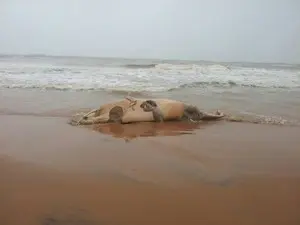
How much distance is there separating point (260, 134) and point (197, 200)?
1.69 meters

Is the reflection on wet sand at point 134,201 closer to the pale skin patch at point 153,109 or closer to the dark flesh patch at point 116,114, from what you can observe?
the dark flesh patch at point 116,114

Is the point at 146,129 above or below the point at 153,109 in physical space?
below

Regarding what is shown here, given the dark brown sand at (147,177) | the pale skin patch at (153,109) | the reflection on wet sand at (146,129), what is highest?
the pale skin patch at (153,109)

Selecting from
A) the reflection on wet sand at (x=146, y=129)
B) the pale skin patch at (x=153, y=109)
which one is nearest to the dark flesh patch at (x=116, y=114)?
the reflection on wet sand at (x=146, y=129)

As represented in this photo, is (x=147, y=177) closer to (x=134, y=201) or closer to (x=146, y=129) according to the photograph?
(x=134, y=201)

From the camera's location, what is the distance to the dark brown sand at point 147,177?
59.3 inches

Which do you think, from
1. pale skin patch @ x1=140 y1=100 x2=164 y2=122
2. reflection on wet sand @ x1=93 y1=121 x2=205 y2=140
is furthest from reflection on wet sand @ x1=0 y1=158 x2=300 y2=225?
pale skin patch @ x1=140 y1=100 x2=164 y2=122

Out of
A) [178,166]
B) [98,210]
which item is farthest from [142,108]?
[98,210]

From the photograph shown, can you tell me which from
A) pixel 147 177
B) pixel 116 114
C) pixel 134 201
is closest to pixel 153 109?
pixel 116 114

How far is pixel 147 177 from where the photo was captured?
1954 millimetres

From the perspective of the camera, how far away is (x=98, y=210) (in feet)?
5.01

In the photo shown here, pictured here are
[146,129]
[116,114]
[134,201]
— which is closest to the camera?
[134,201]

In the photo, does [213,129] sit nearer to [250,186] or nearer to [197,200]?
[250,186]

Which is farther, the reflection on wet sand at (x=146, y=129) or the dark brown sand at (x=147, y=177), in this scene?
the reflection on wet sand at (x=146, y=129)
